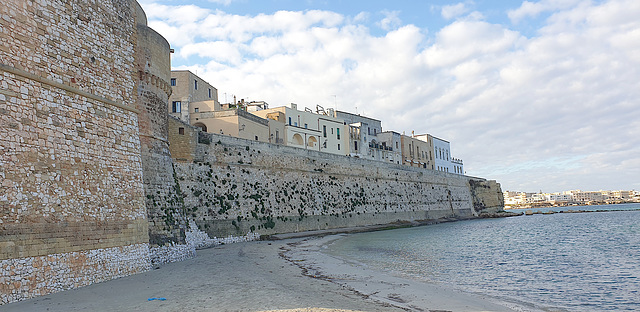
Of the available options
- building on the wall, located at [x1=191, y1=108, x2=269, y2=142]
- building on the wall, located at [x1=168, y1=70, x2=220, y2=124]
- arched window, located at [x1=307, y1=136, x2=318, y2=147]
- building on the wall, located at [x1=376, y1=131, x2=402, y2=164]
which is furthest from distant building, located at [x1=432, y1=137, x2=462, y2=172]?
building on the wall, located at [x1=168, y1=70, x2=220, y2=124]

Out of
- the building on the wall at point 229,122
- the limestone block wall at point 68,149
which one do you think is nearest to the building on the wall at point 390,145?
the building on the wall at point 229,122

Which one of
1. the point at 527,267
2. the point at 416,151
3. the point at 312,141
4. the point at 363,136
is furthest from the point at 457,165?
the point at 527,267

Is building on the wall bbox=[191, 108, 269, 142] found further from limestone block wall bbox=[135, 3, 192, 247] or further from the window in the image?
limestone block wall bbox=[135, 3, 192, 247]

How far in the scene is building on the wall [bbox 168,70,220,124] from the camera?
34531 mm

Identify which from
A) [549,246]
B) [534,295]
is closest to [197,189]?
[534,295]

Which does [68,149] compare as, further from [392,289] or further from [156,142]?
[392,289]

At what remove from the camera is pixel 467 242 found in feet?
87.1

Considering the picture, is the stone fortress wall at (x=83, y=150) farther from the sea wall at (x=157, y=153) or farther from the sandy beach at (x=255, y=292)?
the sandy beach at (x=255, y=292)

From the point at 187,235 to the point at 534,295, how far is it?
38.8 feet

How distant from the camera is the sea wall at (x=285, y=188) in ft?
71.2

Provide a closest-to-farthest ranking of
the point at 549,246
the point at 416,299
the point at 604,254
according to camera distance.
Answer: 1. the point at 416,299
2. the point at 604,254
3. the point at 549,246

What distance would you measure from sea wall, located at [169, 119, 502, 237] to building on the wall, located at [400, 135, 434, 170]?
14.7 metres

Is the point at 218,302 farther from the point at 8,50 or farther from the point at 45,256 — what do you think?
the point at 8,50

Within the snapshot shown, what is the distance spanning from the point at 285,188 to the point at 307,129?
16116mm
